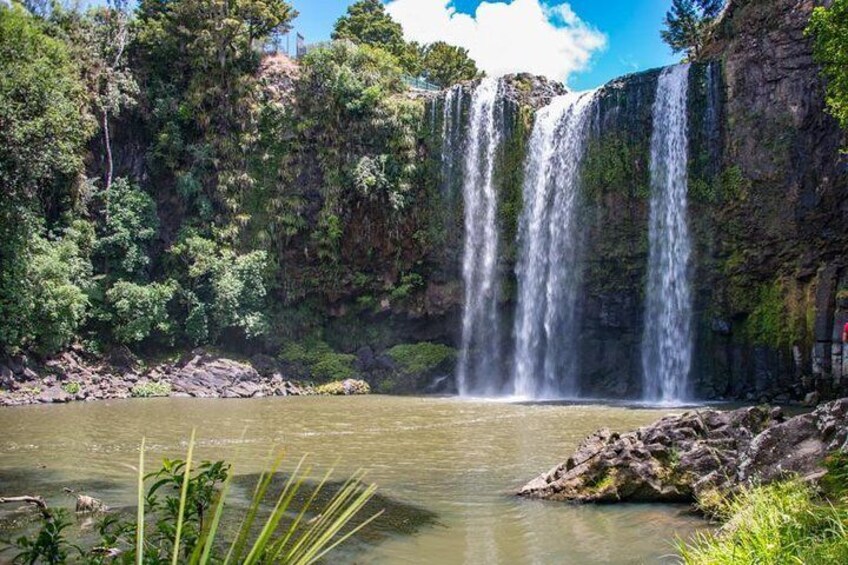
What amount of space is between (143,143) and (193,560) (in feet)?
116

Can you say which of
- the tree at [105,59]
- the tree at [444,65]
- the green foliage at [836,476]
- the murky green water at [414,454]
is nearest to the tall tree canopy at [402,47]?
the tree at [444,65]

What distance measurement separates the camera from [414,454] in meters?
13.3

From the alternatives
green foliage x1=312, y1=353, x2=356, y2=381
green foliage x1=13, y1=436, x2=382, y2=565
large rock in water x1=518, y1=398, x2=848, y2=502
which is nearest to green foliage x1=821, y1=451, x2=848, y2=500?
large rock in water x1=518, y1=398, x2=848, y2=502

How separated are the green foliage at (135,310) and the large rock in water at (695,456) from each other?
22627 mm

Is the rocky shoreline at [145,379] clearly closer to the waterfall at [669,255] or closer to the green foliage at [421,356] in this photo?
the green foliage at [421,356]

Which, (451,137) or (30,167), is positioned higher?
(451,137)

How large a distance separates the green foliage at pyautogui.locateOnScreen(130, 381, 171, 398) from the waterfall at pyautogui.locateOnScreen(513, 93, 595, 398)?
13680mm

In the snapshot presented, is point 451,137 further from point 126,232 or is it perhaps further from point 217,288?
point 126,232

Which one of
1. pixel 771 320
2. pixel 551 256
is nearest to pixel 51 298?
pixel 551 256

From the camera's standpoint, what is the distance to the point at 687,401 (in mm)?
24719

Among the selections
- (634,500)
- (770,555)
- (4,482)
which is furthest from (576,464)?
(4,482)

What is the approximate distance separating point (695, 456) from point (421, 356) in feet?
74.4

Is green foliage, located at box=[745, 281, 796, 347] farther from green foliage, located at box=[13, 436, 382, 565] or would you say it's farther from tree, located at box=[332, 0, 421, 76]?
tree, located at box=[332, 0, 421, 76]

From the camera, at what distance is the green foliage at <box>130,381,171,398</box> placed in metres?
26.1
